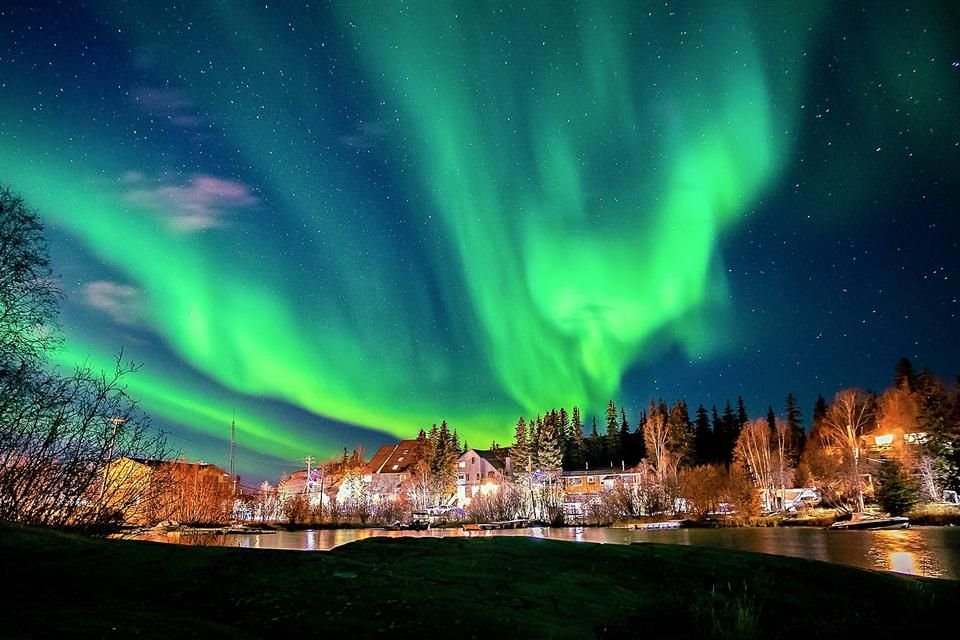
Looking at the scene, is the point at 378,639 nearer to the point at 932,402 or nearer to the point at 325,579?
the point at 325,579

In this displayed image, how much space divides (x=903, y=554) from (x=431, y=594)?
54.6 meters

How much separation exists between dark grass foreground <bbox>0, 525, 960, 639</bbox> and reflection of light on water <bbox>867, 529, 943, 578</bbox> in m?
22.6

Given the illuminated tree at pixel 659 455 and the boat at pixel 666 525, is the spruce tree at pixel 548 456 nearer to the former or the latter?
the illuminated tree at pixel 659 455

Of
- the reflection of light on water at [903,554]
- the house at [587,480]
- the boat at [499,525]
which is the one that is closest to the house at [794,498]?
the house at [587,480]

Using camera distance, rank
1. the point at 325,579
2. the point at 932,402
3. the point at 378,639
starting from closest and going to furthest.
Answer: the point at 378,639 < the point at 325,579 < the point at 932,402

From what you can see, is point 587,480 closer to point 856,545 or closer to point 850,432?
point 850,432

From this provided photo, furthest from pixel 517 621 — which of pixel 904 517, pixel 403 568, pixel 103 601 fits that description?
pixel 904 517

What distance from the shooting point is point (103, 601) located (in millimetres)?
9695

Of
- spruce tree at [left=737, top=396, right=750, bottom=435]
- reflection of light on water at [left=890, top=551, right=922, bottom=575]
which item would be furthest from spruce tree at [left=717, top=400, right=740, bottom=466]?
reflection of light on water at [left=890, top=551, right=922, bottom=575]

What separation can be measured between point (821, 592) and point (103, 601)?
14419mm

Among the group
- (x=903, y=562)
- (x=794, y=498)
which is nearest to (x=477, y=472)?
(x=794, y=498)

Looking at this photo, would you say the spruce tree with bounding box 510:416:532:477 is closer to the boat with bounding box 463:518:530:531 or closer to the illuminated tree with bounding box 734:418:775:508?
the boat with bounding box 463:518:530:531

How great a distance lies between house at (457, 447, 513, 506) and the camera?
152625mm

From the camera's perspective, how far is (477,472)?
157125 mm
